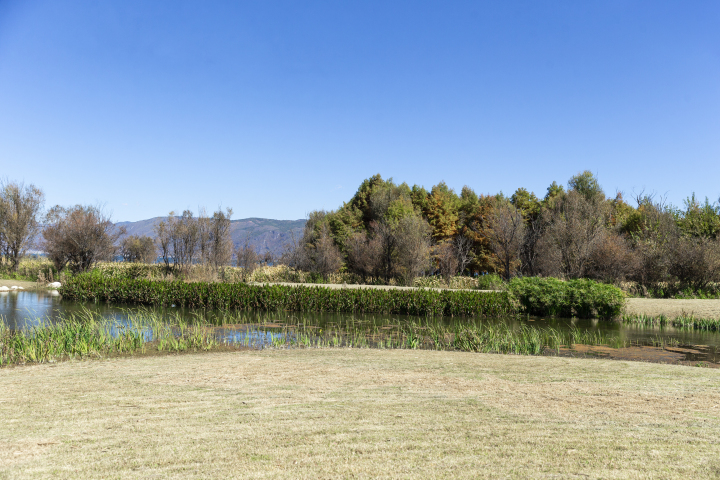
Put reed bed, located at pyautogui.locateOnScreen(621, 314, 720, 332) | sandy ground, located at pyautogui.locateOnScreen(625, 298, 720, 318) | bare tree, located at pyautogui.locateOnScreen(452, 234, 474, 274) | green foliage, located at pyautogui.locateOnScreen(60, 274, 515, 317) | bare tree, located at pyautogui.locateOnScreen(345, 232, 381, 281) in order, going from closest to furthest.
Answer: reed bed, located at pyautogui.locateOnScreen(621, 314, 720, 332) → sandy ground, located at pyautogui.locateOnScreen(625, 298, 720, 318) → green foliage, located at pyautogui.locateOnScreen(60, 274, 515, 317) → bare tree, located at pyautogui.locateOnScreen(345, 232, 381, 281) → bare tree, located at pyautogui.locateOnScreen(452, 234, 474, 274)

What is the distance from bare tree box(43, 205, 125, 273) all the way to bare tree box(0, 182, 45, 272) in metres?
5.17

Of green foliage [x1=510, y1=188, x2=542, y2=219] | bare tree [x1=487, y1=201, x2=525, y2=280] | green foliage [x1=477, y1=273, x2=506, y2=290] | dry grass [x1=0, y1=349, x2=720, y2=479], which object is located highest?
green foliage [x1=510, y1=188, x2=542, y2=219]

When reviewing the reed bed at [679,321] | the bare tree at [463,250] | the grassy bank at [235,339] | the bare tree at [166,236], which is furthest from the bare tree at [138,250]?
the reed bed at [679,321]

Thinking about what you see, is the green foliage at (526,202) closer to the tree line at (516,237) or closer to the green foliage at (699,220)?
the tree line at (516,237)

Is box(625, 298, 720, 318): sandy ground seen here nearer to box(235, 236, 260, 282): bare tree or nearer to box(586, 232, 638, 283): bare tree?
box(586, 232, 638, 283): bare tree

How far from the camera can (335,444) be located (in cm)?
396

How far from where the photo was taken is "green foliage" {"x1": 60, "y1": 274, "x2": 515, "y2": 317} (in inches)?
704

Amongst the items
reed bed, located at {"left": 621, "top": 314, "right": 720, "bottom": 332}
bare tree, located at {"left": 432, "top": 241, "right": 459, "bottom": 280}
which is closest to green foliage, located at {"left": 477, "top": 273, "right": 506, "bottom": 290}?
bare tree, located at {"left": 432, "top": 241, "right": 459, "bottom": 280}

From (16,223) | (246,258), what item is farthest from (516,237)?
(16,223)

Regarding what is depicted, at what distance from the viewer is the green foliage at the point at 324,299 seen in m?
17.9

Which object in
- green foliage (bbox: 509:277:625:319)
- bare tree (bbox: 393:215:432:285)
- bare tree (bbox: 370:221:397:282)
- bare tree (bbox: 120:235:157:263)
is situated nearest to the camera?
green foliage (bbox: 509:277:625:319)

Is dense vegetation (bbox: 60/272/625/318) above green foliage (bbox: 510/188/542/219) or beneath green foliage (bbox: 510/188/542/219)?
beneath

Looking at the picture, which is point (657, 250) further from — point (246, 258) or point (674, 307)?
point (246, 258)

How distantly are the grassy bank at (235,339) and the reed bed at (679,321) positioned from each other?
13.1 feet
